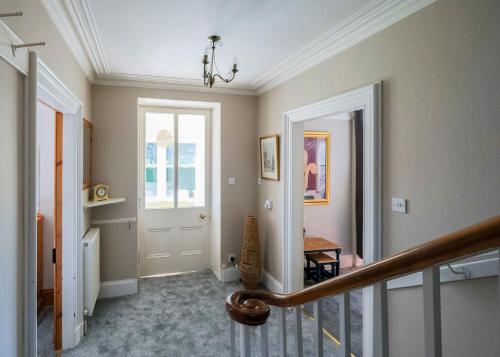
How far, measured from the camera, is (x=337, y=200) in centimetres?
487

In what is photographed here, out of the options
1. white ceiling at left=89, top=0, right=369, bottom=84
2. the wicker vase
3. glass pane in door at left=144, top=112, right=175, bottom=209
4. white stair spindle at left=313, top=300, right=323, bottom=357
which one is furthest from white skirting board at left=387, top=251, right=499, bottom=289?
glass pane in door at left=144, top=112, right=175, bottom=209

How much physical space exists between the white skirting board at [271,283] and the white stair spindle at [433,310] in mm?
3083

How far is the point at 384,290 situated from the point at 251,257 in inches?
125

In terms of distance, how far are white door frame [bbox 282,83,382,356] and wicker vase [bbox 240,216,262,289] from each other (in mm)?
449

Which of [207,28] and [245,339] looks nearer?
[245,339]

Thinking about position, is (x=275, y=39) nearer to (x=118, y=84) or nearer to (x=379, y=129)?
(x=379, y=129)

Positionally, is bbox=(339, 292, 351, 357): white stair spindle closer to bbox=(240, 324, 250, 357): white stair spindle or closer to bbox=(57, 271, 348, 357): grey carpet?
bbox=(240, 324, 250, 357): white stair spindle

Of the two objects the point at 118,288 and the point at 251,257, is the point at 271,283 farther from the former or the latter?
the point at 118,288

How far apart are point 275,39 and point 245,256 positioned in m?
2.49

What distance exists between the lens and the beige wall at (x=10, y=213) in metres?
1.30

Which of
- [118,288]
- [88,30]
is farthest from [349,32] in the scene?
[118,288]

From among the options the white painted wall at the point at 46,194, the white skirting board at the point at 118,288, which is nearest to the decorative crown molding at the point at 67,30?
the white painted wall at the point at 46,194

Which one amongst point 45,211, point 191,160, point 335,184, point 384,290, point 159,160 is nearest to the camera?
point 384,290

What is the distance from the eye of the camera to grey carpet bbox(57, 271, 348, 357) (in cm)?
266
